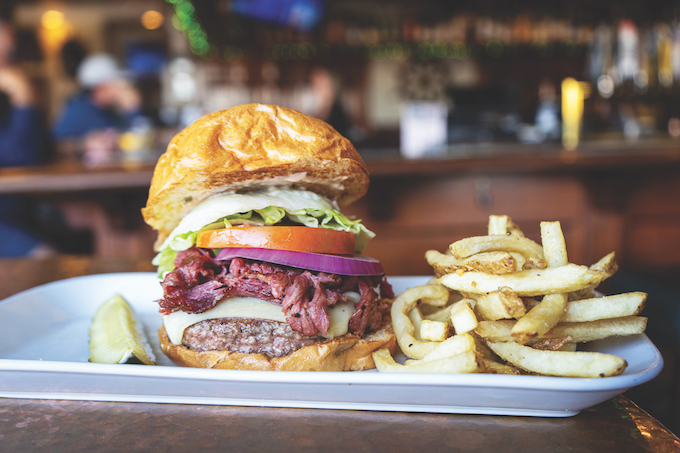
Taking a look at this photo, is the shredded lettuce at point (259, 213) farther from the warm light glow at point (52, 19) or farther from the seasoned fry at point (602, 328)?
the warm light glow at point (52, 19)

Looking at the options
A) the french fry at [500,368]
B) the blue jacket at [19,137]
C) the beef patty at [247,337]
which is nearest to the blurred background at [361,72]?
the blue jacket at [19,137]

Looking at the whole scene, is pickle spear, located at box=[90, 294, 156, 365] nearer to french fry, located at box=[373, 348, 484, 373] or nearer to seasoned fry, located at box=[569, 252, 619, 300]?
french fry, located at box=[373, 348, 484, 373]

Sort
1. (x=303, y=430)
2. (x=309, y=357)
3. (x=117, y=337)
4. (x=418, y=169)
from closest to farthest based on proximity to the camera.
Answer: (x=303, y=430)
(x=309, y=357)
(x=117, y=337)
(x=418, y=169)

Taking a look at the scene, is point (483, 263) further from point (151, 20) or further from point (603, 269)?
point (151, 20)

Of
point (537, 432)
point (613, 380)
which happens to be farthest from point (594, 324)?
point (537, 432)

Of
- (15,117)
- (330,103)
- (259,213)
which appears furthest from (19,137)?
(259,213)

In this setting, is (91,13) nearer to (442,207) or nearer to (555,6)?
(555,6)
